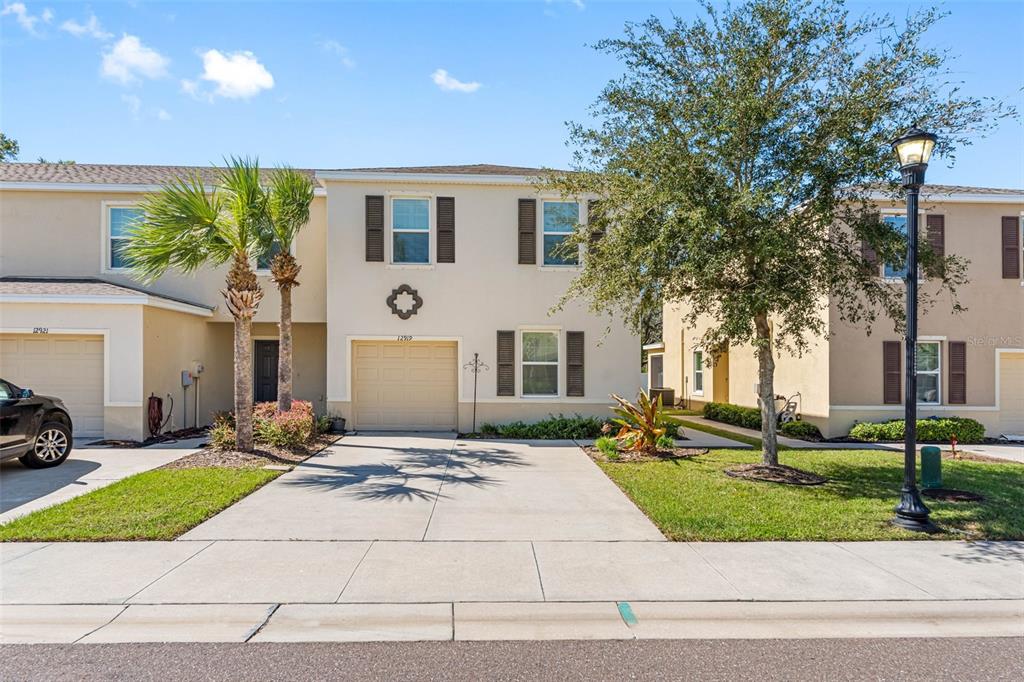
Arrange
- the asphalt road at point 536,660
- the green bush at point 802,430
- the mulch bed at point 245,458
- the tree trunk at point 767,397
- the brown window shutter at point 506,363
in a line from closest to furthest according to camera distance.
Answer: the asphalt road at point 536,660 → the tree trunk at point 767,397 → the mulch bed at point 245,458 → the brown window shutter at point 506,363 → the green bush at point 802,430

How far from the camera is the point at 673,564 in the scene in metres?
5.72

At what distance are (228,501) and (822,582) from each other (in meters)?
7.04

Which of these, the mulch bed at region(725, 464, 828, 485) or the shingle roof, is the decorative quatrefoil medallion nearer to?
the shingle roof

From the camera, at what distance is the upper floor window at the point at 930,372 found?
1473 centimetres

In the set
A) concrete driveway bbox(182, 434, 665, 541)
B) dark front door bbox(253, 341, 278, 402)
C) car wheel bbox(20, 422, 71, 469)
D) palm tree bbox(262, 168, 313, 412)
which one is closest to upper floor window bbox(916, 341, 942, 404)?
concrete driveway bbox(182, 434, 665, 541)

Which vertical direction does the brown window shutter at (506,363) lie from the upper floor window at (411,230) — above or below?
below

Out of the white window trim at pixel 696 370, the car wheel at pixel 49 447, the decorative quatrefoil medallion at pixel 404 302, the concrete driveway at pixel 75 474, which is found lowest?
the concrete driveway at pixel 75 474

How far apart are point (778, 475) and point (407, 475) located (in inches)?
240

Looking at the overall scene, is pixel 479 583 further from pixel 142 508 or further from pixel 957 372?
pixel 957 372

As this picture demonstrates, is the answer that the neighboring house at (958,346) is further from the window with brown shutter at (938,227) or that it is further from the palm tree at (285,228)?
the palm tree at (285,228)

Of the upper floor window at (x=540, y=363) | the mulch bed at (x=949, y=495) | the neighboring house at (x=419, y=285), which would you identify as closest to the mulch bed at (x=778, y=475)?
the mulch bed at (x=949, y=495)

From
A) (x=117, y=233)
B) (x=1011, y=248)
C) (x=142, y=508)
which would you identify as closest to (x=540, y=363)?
(x=142, y=508)

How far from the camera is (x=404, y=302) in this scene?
14352mm

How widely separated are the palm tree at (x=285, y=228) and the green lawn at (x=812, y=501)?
7.10 meters
